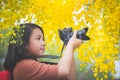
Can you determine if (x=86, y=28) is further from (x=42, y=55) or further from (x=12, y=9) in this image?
(x=12, y=9)

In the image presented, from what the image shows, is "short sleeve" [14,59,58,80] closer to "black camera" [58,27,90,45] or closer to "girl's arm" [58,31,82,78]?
"girl's arm" [58,31,82,78]

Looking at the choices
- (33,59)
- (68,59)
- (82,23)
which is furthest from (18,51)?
(82,23)

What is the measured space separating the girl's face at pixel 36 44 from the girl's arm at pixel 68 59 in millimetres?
219

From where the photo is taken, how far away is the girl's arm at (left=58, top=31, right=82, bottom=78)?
2246 mm

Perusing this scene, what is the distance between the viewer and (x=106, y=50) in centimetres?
261

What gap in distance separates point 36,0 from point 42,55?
49 centimetres

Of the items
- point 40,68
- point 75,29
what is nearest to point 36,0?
point 75,29

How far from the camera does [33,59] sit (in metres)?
2.37

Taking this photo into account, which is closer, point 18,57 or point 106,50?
point 18,57

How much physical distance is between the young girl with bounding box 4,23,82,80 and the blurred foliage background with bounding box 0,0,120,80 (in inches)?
3.4

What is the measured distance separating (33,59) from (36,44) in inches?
5.2

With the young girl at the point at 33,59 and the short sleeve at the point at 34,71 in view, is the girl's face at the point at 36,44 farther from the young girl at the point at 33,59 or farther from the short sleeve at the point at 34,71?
the short sleeve at the point at 34,71

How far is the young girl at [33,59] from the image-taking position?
2.26m

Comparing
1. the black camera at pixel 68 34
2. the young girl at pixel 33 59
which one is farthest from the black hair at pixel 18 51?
the black camera at pixel 68 34
